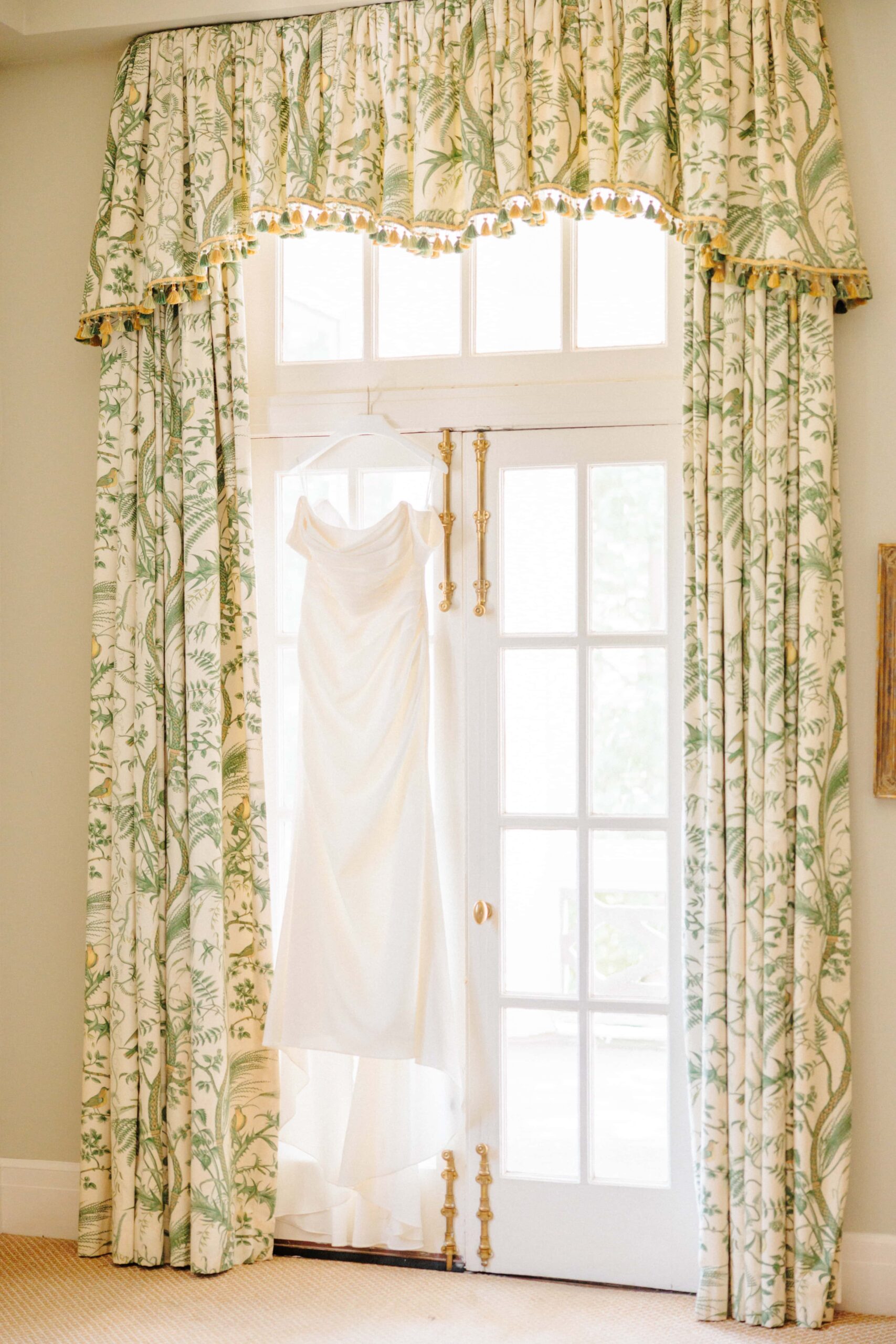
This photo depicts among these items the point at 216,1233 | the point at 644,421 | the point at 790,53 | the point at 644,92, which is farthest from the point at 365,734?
the point at 790,53

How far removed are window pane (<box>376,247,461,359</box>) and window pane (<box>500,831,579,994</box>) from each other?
1.19 m

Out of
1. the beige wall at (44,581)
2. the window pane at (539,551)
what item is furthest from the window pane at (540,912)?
the beige wall at (44,581)

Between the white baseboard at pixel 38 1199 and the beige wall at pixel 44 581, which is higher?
the beige wall at pixel 44 581

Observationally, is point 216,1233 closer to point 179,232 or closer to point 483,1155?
point 483,1155

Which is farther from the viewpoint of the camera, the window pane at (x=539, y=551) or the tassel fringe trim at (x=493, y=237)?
the window pane at (x=539, y=551)

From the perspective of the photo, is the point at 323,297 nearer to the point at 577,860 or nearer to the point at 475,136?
the point at 475,136

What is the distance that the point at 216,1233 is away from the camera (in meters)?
2.51

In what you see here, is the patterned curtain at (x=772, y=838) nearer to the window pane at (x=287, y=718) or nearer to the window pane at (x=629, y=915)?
the window pane at (x=629, y=915)

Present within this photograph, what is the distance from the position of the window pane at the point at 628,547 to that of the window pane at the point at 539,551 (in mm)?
56

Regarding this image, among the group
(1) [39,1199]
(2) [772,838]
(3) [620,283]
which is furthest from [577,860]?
(1) [39,1199]

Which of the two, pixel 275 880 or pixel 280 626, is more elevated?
pixel 280 626

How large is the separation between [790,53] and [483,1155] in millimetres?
2534

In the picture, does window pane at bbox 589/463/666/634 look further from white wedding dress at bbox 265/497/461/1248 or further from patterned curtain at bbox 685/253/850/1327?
white wedding dress at bbox 265/497/461/1248

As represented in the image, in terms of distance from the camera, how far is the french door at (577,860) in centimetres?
254
